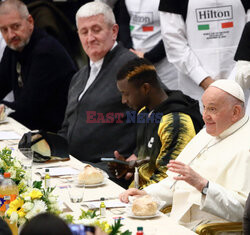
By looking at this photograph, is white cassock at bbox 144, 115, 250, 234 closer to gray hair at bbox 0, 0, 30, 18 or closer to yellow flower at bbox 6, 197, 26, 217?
yellow flower at bbox 6, 197, 26, 217

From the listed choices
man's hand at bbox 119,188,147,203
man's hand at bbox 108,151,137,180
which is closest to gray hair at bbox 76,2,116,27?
man's hand at bbox 108,151,137,180

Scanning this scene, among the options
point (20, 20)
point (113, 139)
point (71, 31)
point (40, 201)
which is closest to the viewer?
point (40, 201)

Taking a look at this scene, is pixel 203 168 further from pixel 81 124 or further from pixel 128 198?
pixel 81 124

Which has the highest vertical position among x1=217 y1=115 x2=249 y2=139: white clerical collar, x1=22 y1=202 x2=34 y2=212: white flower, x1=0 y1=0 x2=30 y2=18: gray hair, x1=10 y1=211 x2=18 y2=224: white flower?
x1=0 y1=0 x2=30 y2=18: gray hair

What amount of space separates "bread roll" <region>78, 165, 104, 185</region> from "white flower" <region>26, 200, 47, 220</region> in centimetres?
117

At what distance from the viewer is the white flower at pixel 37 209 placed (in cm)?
333

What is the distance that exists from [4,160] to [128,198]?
33.7 inches

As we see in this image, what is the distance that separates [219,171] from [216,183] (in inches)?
4.0

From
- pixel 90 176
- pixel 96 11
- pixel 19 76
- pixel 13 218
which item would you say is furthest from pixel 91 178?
pixel 19 76

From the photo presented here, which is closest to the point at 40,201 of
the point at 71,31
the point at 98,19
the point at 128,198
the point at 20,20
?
the point at 128,198

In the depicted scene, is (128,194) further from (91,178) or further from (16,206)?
(16,206)

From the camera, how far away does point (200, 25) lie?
6492mm

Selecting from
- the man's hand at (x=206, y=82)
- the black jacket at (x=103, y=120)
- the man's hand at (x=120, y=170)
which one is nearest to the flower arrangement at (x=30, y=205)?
the man's hand at (x=120, y=170)

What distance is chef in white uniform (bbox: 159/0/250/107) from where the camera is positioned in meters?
6.41
